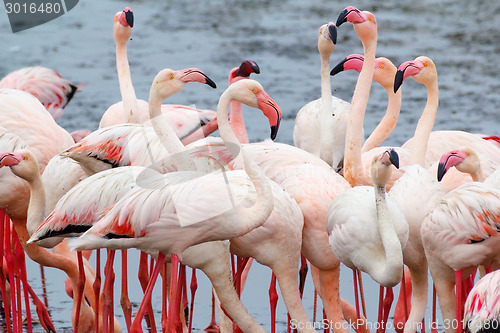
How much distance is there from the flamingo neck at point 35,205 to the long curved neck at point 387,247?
197 centimetres

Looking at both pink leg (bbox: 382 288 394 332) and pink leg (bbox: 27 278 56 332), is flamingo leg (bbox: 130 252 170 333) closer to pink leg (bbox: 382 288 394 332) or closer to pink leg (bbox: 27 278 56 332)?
pink leg (bbox: 27 278 56 332)

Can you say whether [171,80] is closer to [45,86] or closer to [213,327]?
[213,327]

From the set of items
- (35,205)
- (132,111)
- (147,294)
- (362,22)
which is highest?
(362,22)

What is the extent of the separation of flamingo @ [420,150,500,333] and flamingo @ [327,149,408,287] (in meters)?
0.18

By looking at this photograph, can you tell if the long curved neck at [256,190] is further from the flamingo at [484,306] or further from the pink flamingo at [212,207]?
the flamingo at [484,306]

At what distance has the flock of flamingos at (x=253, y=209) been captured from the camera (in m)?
5.11

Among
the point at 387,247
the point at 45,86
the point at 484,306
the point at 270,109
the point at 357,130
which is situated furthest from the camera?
the point at 45,86

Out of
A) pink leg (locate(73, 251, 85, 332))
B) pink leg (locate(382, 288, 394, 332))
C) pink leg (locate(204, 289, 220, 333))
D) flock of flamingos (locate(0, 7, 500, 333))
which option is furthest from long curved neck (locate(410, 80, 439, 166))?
pink leg (locate(73, 251, 85, 332))

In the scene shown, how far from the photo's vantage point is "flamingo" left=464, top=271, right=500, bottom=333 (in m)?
4.45

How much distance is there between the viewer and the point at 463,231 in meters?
5.09

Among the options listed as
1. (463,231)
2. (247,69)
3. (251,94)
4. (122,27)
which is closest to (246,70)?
(247,69)

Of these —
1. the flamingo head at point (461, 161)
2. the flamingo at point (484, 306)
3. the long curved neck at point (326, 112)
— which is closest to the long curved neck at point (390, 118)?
the long curved neck at point (326, 112)

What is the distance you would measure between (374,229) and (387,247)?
0.72 ft

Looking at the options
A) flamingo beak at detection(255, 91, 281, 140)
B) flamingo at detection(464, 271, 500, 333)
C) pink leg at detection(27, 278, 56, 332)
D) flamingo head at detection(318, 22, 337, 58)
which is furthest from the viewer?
flamingo head at detection(318, 22, 337, 58)
